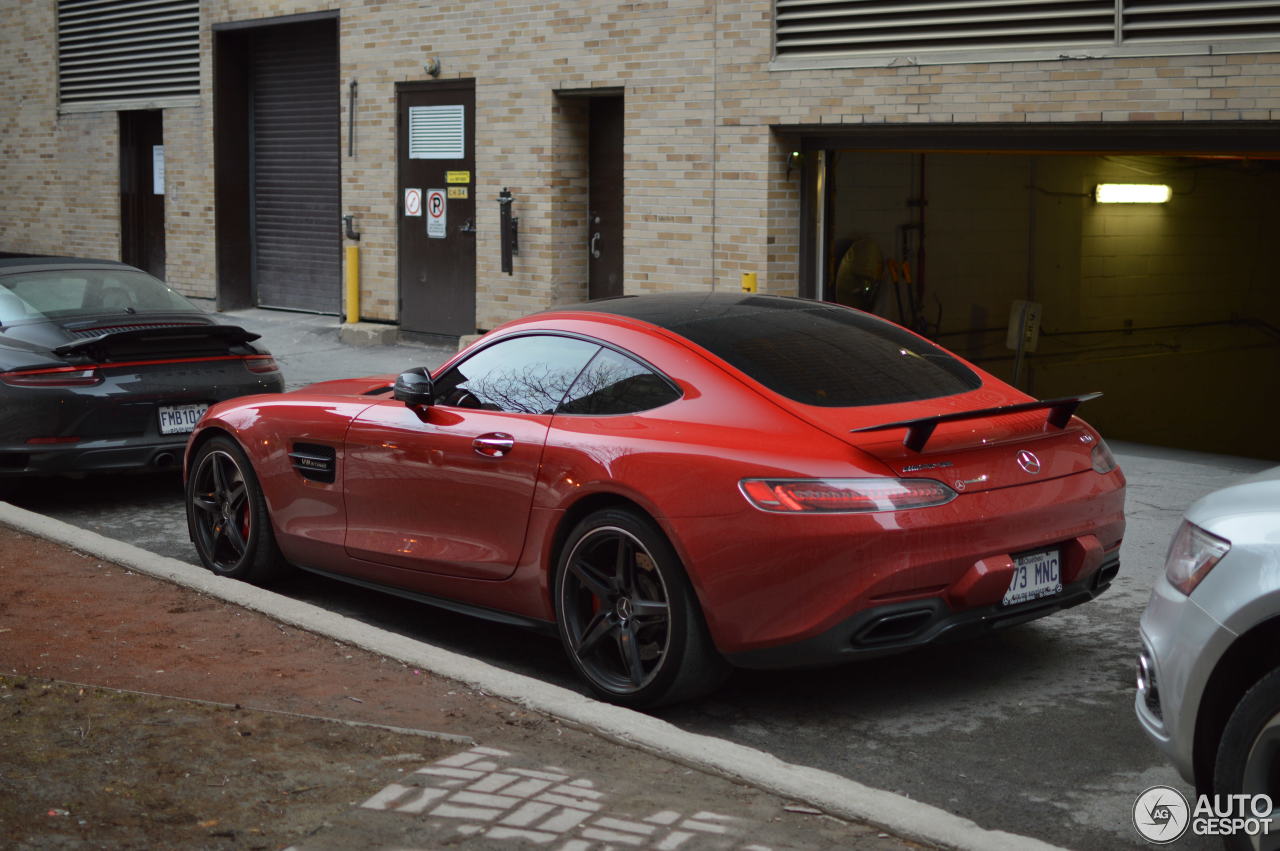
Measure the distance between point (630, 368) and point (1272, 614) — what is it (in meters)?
2.73

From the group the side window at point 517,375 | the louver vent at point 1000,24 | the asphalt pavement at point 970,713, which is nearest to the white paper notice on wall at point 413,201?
the louver vent at point 1000,24

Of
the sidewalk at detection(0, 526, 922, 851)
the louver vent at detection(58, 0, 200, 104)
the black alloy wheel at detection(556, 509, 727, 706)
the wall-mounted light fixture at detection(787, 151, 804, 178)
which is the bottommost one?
the sidewalk at detection(0, 526, 922, 851)

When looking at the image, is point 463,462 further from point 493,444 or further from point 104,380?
point 104,380

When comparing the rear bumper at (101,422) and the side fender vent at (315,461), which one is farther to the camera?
the rear bumper at (101,422)

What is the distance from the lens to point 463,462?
19.9ft

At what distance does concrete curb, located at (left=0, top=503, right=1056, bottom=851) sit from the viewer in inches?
162

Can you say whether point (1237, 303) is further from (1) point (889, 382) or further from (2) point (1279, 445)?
(1) point (889, 382)

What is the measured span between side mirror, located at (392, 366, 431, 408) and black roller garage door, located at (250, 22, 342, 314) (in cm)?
1164

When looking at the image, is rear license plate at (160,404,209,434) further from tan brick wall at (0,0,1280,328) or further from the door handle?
tan brick wall at (0,0,1280,328)

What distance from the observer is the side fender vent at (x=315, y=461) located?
22.1ft

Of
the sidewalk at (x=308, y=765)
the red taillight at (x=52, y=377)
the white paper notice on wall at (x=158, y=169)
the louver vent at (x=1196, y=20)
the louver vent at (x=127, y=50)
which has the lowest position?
the sidewalk at (x=308, y=765)

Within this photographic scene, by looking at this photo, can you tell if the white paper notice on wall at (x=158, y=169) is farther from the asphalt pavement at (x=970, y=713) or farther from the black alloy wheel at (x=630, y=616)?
the black alloy wheel at (x=630, y=616)

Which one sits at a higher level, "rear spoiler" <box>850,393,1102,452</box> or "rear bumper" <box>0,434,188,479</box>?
"rear spoiler" <box>850,393,1102,452</box>

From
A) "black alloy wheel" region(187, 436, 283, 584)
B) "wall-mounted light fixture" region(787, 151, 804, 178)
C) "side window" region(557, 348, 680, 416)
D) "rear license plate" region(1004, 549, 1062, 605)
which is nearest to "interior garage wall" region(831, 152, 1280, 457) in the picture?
"wall-mounted light fixture" region(787, 151, 804, 178)
